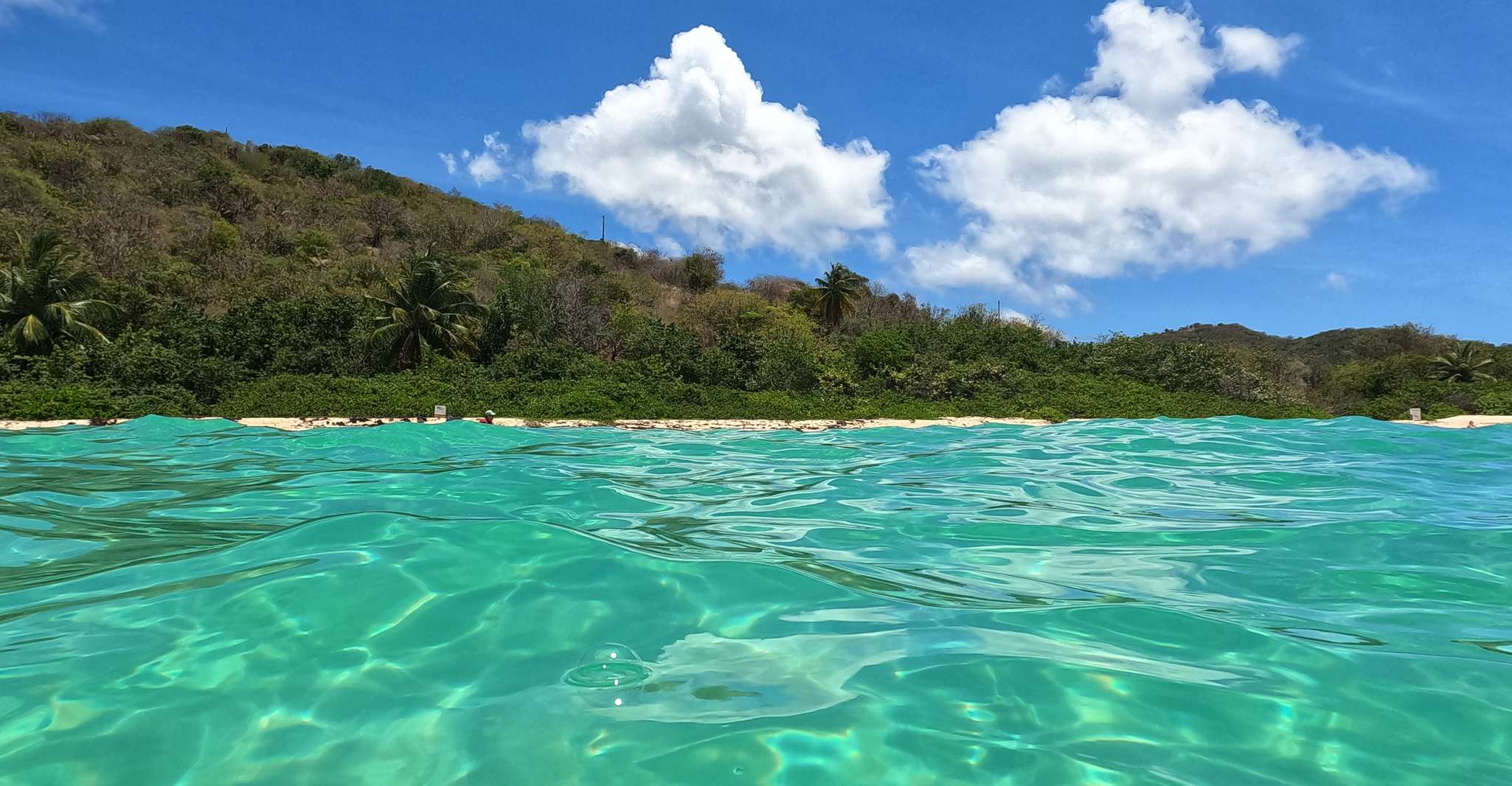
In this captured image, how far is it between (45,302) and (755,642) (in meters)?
25.5

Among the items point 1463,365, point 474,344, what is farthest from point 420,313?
point 1463,365

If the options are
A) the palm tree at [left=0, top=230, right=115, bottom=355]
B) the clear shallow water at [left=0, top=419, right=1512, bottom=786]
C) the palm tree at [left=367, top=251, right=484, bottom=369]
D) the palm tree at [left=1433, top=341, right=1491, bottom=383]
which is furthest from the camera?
the palm tree at [left=1433, top=341, right=1491, bottom=383]

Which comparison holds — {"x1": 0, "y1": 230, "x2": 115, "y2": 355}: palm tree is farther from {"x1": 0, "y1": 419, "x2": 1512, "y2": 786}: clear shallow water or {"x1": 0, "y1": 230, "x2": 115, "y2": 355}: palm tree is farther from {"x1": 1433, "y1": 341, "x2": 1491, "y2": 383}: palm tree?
{"x1": 1433, "y1": 341, "x2": 1491, "y2": 383}: palm tree

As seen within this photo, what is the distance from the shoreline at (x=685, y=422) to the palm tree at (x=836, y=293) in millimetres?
21075

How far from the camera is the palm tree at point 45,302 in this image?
62.8ft

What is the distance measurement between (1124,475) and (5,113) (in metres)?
64.2

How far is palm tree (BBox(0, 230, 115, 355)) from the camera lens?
1914cm

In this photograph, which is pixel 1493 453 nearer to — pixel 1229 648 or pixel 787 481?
pixel 787 481

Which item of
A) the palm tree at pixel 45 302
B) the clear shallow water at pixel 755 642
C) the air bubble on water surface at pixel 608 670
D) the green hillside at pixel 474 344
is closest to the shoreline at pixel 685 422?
the green hillside at pixel 474 344

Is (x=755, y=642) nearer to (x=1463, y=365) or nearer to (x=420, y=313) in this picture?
(x=420, y=313)

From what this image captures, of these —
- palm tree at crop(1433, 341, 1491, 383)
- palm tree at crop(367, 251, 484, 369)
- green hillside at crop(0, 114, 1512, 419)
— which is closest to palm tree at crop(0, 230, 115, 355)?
green hillside at crop(0, 114, 1512, 419)

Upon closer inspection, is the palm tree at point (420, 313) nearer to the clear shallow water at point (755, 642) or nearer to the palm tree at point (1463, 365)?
the clear shallow water at point (755, 642)

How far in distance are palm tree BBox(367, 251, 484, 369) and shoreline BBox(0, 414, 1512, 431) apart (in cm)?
744

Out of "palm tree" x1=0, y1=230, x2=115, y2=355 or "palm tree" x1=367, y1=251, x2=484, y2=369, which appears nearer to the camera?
"palm tree" x1=0, y1=230, x2=115, y2=355
